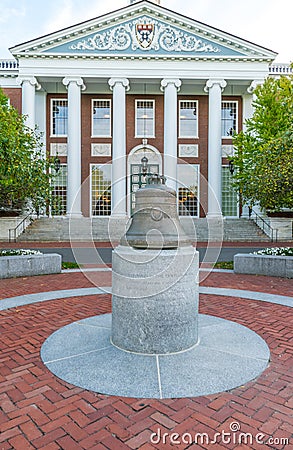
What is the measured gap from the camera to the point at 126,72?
86.5 feet

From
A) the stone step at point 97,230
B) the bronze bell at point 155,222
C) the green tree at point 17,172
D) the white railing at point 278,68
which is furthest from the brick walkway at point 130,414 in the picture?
the white railing at point 278,68

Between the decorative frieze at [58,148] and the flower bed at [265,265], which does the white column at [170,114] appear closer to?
the decorative frieze at [58,148]

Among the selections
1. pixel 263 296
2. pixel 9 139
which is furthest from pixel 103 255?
pixel 263 296

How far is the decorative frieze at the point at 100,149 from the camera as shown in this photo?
2861cm

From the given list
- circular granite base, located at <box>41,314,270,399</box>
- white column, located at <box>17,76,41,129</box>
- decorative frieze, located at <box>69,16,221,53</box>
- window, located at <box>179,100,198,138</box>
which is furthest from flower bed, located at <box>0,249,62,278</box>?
decorative frieze, located at <box>69,16,221,53</box>

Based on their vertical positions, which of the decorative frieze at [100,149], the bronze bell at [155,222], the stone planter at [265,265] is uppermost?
the decorative frieze at [100,149]

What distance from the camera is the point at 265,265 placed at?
9.87 meters

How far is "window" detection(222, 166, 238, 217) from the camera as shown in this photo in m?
28.5

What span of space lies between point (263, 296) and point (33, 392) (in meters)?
5.28

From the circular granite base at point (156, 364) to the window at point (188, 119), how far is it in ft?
85.5

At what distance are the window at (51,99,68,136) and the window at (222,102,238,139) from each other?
1306 cm

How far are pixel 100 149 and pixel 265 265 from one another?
21303 mm

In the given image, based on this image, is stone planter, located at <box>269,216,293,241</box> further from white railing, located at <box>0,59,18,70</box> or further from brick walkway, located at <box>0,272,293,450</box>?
white railing, located at <box>0,59,18,70</box>

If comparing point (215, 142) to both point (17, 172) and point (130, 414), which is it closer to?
point (17, 172)
